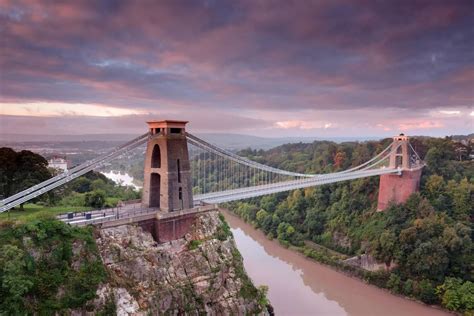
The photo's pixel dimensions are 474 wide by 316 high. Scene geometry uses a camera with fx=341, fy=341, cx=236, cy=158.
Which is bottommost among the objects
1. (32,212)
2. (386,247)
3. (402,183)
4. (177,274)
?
(386,247)

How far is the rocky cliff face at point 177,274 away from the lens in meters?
9.98

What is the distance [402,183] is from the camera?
21891 mm

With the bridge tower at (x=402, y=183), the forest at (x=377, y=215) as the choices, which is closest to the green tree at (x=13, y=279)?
the forest at (x=377, y=215)

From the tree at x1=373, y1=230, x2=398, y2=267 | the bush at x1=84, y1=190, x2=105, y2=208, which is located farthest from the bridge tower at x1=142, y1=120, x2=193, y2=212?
the tree at x1=373, y1=230, x2=398, y2=267

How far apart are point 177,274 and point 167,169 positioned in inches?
140

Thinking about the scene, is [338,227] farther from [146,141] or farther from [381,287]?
[146,141]

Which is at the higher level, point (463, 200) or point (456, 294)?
point (463, 200)

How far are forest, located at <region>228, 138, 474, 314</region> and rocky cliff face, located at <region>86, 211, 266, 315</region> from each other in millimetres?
9109

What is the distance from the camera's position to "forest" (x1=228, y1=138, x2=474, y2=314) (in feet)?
54.8

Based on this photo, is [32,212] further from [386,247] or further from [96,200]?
[386,247]

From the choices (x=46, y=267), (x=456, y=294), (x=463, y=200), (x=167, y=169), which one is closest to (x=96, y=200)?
(x=167, y=169)

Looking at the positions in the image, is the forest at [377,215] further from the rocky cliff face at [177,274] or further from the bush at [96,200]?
the rocky cliff face at [177,274]

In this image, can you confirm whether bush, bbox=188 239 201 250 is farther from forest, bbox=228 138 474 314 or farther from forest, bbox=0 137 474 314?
forest, bbox=228 138 474 314

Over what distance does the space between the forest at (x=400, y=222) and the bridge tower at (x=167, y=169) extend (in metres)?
11.2
